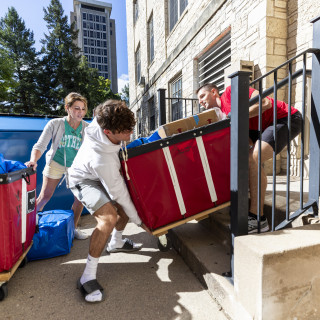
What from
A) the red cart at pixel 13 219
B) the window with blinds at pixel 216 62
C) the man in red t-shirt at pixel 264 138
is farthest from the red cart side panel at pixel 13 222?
the window with blinds at pixel 216 62

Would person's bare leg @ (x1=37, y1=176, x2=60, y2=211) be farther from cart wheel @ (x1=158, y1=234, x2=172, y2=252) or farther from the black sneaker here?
the black sneaker

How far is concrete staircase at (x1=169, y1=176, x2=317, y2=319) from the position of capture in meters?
1.59

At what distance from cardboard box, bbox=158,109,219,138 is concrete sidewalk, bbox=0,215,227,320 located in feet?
3.96

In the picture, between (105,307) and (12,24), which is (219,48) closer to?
(105,307)

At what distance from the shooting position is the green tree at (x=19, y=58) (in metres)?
20.5

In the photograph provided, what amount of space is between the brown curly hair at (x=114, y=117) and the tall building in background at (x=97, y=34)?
81897 mm

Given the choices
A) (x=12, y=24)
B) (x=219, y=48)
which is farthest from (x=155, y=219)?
(x=12, y=24)

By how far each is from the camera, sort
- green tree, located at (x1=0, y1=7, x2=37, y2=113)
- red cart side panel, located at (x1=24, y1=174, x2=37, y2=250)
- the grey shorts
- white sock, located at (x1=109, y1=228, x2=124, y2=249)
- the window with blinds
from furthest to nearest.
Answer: green tree, located at (x1=0, y1=7, x2=37, y2=113), the window with blinds, white sock, located at (x1=109, y1=228, x2=124, y2=249), red cart side panel, located at (x1=24, y1=174, x2=37, y2=250), the grey shorts

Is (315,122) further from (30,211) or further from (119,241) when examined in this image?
(30,211)

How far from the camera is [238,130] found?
154 centimetres

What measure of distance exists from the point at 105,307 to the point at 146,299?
11.5 inches

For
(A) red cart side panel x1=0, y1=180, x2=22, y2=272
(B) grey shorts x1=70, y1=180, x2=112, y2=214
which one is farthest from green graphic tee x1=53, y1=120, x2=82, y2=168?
(A) red cart side panel x1=0, y1=180, x2=22, y2=272

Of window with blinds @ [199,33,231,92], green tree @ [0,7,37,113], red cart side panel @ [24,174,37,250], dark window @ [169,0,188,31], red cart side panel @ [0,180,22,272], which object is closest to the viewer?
red cart side panel @ [0,180,22,272]

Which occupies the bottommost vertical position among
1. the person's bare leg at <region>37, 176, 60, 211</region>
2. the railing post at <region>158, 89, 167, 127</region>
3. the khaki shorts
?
the person's bare leg at <region>37, 176, 60, 211</region>
